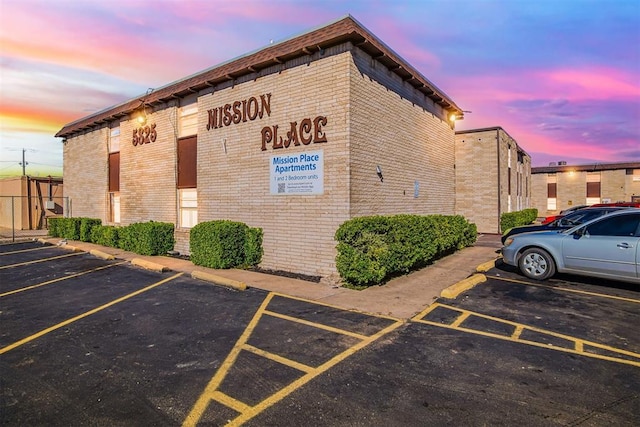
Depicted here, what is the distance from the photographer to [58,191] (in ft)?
97.0

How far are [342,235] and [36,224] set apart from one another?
30.5m

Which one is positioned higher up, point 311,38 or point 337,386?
point 311,38

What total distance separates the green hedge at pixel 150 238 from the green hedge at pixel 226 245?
9.93 ft

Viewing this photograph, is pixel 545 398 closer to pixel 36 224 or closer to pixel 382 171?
pixel 382 171

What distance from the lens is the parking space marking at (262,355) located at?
11.9 ft

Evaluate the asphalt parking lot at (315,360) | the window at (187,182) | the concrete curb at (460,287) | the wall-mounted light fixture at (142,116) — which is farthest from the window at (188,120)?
the concrete curb at (460,287)

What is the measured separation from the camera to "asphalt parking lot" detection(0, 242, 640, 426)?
12.0 feet

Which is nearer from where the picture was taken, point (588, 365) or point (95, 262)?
point (588, 365)

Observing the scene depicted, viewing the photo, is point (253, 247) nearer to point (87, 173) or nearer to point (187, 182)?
point (187, 182)

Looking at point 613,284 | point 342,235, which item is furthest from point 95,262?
point 613,284

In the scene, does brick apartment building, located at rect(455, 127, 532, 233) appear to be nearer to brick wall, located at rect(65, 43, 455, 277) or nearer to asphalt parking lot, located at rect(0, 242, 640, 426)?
brick wall, located at rect(65, 43, 455, 277)

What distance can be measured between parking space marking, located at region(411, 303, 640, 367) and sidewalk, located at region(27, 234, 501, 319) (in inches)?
22.3

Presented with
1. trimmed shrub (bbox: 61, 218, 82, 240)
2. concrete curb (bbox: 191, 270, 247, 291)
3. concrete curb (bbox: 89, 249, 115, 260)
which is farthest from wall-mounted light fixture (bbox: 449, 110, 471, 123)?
trimmed shrub (bbox: 61, 218, 82, 240)

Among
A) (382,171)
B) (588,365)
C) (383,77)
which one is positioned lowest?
(588,365)
